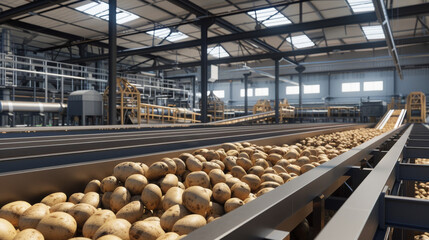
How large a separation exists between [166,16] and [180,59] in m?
6.42

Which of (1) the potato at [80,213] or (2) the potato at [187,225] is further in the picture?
(1) the potato at [80,213]

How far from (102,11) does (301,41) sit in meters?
7.85

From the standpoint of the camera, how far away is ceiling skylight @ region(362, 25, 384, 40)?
35.8ft

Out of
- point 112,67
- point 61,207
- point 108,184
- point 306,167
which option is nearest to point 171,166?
point 108,184

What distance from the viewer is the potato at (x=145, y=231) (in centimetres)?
78

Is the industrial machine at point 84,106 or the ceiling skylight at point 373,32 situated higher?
the ceiling skylight at point 373,32

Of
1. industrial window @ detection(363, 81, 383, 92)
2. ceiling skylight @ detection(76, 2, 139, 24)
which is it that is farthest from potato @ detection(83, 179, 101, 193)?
industrial window @ detection(363, 81, 383, 92)

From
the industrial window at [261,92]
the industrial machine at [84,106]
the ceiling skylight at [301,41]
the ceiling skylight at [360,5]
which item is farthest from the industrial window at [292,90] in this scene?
the industrial machine at [84,106]

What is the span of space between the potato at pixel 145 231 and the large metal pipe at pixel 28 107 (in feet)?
27.3

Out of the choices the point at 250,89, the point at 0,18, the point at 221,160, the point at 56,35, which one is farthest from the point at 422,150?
the point at 250,89

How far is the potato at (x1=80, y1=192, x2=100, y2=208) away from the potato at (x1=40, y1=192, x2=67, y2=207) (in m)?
0.06

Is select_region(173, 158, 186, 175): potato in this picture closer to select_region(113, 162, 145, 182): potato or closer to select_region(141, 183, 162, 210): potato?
A: select_region(113, 162, 145, 182): potato

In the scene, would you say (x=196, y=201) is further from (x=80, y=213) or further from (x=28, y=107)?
(x=28, y=107)

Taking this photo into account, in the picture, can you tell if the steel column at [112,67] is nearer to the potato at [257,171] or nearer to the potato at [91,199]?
the potato at [257,171]
